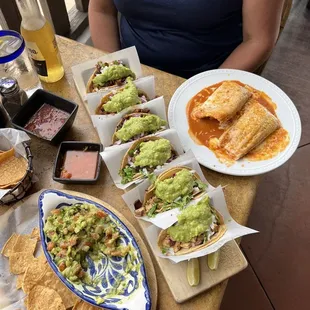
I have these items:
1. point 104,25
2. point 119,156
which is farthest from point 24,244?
point 104,25

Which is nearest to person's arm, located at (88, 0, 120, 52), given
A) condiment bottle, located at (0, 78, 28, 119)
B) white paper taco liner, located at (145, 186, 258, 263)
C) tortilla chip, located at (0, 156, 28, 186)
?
condiment bottle, located at (0, 78, 28, 119)

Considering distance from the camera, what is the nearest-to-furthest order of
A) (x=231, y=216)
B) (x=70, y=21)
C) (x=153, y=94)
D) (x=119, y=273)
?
1. (x=119, y=273)
2. (x=231, y=216)
3. (x=153, y=94)
4. (x=70, y=21)

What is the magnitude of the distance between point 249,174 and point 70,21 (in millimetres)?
2231

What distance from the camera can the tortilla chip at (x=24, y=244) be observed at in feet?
3.57

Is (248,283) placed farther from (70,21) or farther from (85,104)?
(70,21)

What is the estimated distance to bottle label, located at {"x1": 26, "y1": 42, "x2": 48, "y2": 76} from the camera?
4.46 ft

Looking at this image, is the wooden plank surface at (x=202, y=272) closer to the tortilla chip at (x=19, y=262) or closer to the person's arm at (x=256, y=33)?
the tortilla chip at (x=19, y=262)

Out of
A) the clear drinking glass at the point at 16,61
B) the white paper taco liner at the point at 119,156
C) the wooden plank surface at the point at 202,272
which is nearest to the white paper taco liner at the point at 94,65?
the clear drinking glass at the point at 16,61

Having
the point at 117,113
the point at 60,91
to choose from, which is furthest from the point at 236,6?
the point at 60,91

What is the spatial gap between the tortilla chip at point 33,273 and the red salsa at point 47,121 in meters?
0.43

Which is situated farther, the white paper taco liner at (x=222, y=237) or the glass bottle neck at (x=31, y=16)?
the glass bottle neck at (x=31, y=16)

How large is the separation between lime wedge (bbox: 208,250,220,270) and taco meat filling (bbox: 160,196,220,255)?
0.04 meters

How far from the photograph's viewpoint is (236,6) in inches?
58.6

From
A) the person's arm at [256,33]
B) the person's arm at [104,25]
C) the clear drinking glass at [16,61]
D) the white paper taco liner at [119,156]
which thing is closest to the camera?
the white paper taco liner at [119,156]
